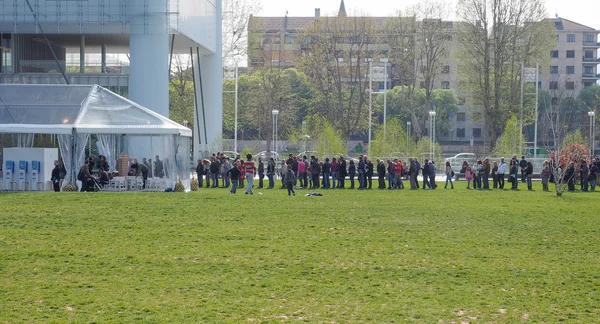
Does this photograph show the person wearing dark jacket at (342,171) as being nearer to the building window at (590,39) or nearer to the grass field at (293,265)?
the grass field at (293,265)

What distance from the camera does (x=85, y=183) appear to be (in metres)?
29.5

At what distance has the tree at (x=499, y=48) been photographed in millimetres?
62094

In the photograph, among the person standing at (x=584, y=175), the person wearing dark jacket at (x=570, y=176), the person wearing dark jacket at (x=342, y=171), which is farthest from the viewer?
the person wearing dark jacket at (x=342, y=171)

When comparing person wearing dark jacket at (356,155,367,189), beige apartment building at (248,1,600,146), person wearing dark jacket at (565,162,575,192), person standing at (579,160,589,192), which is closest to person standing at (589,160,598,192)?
person standing at (579,160,589,192)

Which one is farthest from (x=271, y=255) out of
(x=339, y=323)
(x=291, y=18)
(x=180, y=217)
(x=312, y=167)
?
(x=291, y=18)

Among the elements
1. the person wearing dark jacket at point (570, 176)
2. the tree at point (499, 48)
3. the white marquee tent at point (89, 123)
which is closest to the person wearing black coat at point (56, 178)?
the white marquee tent at point (89, 123)

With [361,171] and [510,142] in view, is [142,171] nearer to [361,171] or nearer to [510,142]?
[361,171]

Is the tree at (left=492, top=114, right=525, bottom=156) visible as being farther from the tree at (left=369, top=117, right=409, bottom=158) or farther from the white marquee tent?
the white marquee tent

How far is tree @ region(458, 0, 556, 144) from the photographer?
204 feet

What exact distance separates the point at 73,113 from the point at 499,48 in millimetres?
39505

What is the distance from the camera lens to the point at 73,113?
31.7 meters

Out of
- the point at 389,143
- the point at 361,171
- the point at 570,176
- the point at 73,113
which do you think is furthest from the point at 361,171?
the point at 389,143

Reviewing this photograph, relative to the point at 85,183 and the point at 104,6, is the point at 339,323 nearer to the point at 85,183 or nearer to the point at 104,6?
the point at 85,183

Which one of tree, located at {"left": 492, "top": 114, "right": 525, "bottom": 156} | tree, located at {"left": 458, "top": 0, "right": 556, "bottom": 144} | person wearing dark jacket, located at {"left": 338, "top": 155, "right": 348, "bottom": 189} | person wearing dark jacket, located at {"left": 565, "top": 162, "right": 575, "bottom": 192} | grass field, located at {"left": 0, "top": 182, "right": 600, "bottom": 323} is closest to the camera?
grass field, located at {"left": 0, "top": 182, "right": 600, "bottom": 323}
